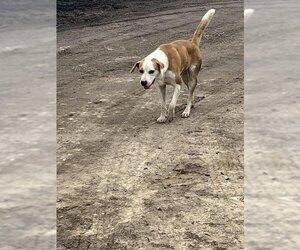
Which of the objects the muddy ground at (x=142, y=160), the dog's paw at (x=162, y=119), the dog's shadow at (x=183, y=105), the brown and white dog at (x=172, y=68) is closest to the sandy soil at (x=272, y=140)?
the muddy ground at (x=142, y=160)

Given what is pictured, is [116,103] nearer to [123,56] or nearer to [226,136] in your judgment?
[226,136]

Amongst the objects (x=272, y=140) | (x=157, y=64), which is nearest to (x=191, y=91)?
(x=157, y=64)

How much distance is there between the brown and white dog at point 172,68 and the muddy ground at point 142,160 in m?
0.29

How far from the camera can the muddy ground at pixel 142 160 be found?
555 centimetres

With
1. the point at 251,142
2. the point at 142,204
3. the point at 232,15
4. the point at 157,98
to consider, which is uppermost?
the point at 142,204

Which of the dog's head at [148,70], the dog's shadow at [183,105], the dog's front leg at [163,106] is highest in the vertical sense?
the dog's head at [148,70]

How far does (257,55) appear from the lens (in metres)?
12.7

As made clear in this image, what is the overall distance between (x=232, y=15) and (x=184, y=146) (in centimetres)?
1124

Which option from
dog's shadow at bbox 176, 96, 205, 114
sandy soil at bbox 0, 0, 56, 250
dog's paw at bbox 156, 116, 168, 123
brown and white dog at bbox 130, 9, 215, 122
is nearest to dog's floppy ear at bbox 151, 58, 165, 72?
brown and white dog at bbox 130, 9, 215, 122

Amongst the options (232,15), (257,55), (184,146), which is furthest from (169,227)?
(232,15)

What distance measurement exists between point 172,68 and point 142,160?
1.80 m

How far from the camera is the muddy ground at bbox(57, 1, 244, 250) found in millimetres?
5551

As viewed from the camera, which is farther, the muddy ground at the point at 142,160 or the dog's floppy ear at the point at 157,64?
the dog's floppy ear at the point at 157,64

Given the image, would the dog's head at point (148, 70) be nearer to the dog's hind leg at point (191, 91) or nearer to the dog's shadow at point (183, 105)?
the dog's hind leg at point (191, 91)
